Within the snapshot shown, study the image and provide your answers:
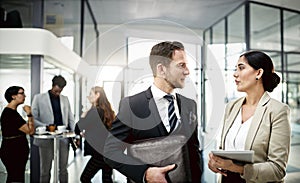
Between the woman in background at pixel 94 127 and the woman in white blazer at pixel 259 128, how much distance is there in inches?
26.2

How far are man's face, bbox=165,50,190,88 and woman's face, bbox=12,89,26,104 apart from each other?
135 centimetres

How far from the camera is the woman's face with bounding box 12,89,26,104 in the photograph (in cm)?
215

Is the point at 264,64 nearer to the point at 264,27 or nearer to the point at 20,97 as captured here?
the point at 20,97

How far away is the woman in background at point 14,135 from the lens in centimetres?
208

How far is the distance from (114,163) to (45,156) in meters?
1.53

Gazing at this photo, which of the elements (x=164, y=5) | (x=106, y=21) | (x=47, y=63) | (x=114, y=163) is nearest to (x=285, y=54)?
(x=164, y=5)


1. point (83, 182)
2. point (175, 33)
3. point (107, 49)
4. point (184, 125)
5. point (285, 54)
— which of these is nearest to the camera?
point (184, 125)

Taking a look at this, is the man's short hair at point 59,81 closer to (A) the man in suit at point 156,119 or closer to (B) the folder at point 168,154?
(A) the man in suit at point 156,119

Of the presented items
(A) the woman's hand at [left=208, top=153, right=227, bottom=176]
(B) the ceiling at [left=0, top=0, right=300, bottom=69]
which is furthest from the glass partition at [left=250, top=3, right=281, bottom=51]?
(A) the woman's hand at [left=208, top=153, right=227, bottom=176]

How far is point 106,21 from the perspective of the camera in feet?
8.22

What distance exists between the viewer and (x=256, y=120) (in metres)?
1.26

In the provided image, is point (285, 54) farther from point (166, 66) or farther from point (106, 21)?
point (166, 66)

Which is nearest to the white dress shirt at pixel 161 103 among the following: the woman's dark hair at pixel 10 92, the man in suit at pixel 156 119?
the man in suit at pixel 156 119

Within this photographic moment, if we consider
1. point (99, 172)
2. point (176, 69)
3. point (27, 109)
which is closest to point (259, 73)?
point (176, 69)
